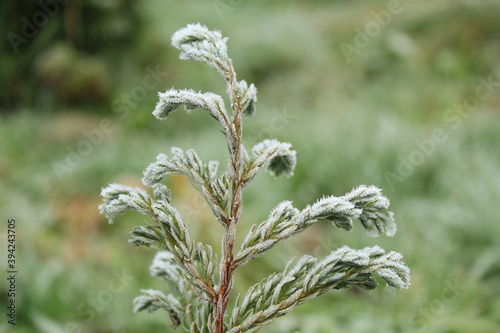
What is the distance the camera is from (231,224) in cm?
107

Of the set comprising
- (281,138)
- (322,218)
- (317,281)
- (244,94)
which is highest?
(281,138)

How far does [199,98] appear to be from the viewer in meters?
1.04

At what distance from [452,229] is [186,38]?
3407 mm

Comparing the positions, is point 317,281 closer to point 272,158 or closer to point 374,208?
point 374,208

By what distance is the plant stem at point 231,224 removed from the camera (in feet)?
3.44

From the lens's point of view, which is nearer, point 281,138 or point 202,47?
point 202,47

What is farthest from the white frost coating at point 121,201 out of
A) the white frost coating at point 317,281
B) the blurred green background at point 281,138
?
the blurred green background at point 281,138

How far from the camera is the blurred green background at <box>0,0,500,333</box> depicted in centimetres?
327

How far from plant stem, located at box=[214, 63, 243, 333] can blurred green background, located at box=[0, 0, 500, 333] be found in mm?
1937

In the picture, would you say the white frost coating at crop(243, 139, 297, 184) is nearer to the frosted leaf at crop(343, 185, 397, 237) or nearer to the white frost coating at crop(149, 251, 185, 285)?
the frosted leaf at crop(343, 185, 397, 237)

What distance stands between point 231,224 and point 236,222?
2 centimetres

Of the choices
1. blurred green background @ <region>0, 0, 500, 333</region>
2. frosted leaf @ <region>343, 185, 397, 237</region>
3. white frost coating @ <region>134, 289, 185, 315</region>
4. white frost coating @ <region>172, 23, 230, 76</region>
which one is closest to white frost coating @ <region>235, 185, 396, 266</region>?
frosted leaf @ <region>343, 185, 397, 237</region>

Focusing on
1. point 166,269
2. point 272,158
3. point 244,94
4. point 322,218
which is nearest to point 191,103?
point 244,94

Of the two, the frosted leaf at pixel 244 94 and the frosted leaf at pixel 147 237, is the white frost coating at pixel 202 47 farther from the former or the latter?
the frosted leaf at pixel 147 237
